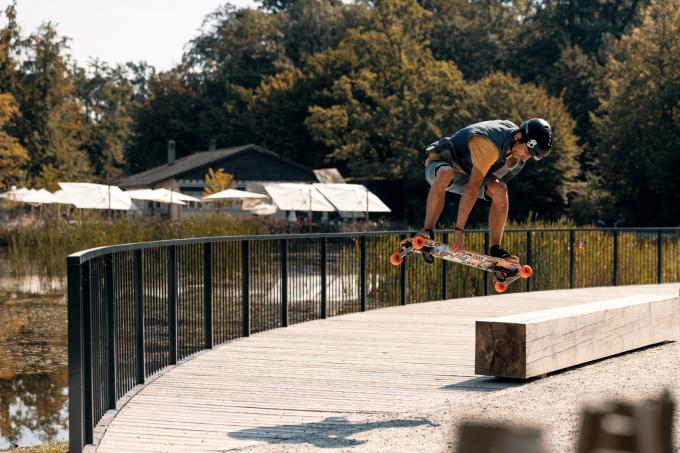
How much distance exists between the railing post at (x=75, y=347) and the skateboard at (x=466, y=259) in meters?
3.73

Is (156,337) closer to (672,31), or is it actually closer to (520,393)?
(520,393)

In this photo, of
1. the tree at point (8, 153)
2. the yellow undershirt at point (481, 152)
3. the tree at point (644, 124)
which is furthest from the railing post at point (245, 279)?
the tree at point (8, 153)

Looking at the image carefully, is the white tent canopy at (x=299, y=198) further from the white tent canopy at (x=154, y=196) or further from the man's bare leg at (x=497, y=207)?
the man's bare leg at (x=497, y=207)

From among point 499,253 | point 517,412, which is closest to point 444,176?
point 499,253

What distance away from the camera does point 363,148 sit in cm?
6350

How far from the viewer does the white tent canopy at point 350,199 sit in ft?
154

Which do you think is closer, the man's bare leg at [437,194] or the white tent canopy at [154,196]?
the man's bare leg at [437,194]

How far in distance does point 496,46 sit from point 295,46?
1653cm

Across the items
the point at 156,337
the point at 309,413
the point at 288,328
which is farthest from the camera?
the point at 288,328

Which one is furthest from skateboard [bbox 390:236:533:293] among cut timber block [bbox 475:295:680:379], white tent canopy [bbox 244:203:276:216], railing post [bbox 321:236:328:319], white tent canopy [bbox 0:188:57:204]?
white tent canopy [bbox 0:188:57:204]

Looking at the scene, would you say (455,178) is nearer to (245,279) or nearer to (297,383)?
(297,383)

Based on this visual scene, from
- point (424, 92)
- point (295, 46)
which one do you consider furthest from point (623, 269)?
point (295, 46)

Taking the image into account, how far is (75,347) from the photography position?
5824 mm

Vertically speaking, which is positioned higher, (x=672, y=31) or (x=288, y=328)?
(x=672, y=31)
